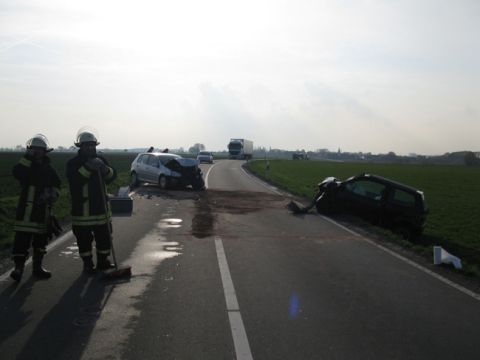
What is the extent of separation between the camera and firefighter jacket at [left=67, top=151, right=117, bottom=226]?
6.74 metres

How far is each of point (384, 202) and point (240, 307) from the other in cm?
790

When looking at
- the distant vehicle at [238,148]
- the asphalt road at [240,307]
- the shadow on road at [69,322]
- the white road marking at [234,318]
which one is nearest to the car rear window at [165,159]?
the asphalt road at [240,307]

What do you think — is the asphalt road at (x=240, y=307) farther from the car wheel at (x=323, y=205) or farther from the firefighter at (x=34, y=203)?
the car wheel at (x=323, y=205)

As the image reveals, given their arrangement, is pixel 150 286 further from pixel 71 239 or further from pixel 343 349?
pixel 71 239

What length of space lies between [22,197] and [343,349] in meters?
4.61

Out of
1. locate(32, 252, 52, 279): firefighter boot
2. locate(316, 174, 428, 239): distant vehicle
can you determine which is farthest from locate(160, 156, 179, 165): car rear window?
locate(32, 252, 52, 279): firefighter boot

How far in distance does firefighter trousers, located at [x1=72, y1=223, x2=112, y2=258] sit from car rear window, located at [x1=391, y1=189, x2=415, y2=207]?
798 cm

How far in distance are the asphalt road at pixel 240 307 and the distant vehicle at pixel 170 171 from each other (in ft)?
38.4

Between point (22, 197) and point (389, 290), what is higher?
point (22, 197)

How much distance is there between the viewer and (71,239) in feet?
32.2

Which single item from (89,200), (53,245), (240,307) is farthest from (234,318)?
(53,245)

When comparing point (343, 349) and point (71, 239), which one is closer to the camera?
point (343, 349)

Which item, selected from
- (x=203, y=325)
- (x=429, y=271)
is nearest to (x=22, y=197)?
(x=203, y=325)

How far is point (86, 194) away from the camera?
268 inches
